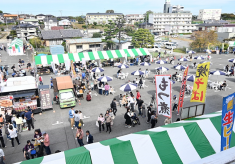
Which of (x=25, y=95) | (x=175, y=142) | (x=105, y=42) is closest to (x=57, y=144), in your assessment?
(x=25, y=95)

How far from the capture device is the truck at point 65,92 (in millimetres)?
13375

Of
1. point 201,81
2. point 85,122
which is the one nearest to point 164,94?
point 201,81

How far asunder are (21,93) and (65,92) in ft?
10.1

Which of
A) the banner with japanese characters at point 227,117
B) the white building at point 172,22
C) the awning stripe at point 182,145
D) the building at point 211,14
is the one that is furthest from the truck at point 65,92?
the building at point 211,14

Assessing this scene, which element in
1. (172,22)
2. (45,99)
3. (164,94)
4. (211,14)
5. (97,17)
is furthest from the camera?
(211,14)

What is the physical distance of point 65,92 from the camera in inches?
552

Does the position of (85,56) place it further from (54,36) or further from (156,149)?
(54,36)

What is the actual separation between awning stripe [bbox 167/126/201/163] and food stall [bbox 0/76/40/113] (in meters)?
9.69

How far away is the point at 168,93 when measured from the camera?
341 inches

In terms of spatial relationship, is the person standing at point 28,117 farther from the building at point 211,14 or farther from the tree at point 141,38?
the building at point 211,14

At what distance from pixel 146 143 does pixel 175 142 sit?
1.15 m

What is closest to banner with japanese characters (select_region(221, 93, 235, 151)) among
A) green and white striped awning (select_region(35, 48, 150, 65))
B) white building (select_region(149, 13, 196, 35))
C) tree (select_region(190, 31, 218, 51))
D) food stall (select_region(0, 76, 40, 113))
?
food stall (select_region(0, 76, 40, 113))

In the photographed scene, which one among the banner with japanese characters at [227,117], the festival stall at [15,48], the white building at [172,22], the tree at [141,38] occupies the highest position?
the white building at [172,22]

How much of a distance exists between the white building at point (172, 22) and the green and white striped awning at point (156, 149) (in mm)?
73417
